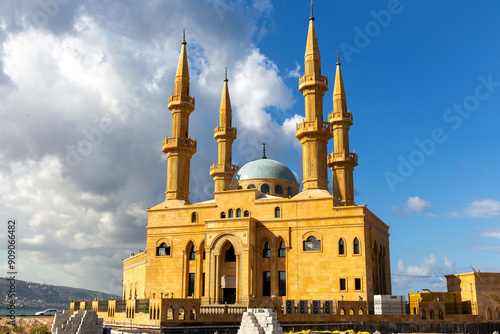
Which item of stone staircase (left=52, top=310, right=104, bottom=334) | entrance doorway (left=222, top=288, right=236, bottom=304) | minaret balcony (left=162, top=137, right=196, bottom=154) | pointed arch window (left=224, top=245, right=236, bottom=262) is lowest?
stone staircase (left=52, top=310, right=104, bottom=334)

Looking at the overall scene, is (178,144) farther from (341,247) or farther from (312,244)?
(341,247)

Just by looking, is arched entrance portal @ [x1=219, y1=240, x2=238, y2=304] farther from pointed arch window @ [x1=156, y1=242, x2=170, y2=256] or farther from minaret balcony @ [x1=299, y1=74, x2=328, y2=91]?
minaret balcony @ [x1=299, y1=74, x2=328, y2=91]

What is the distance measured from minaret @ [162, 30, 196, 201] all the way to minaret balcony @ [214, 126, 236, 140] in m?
5.87

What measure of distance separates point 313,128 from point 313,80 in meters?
4.29

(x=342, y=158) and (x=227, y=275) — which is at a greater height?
(x=342, y=158)

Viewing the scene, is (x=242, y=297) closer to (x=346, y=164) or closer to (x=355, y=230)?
(x=355, y=230)

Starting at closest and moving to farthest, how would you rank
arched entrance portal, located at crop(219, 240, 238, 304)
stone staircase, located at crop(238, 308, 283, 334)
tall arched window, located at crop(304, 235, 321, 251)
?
stone staircase, located at crop(238, 308, 283, 334), tall arched window, located at crop(304, 235, 321, 251), arched entrance portal, located at crop(219, 240, 238, 304)

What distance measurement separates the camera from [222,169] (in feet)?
170

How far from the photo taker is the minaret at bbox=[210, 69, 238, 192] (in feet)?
171

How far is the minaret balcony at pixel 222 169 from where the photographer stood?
171 feet

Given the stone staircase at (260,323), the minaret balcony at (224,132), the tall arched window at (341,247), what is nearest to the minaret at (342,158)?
the minaret balcony at (224,132)

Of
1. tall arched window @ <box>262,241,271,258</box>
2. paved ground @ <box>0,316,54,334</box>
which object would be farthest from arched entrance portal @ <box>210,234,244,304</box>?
paved ground @ <box>0,316,54,334</box>

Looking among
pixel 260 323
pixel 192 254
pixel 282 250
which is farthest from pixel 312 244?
pixel 260 323

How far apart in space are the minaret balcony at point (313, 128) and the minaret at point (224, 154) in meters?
11.5
